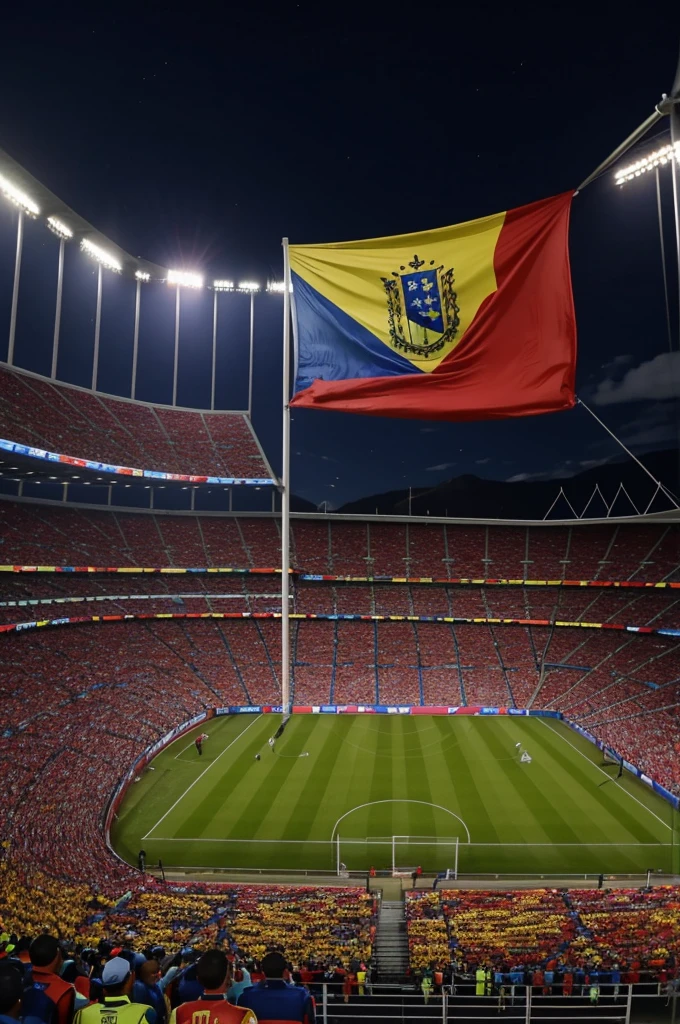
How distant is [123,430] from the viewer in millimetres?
37562

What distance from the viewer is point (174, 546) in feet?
134

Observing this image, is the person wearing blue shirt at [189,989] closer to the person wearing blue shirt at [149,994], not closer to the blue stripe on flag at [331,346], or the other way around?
the person wearing blue shirt at [149,994]

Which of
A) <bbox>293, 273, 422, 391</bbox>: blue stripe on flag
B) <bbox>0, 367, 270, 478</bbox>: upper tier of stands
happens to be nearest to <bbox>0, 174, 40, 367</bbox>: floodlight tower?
<bbox>0, 367, 270, 478</bbox>: upper tier of stands

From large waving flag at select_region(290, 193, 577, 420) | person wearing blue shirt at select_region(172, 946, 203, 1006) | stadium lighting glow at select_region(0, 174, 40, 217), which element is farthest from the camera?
stadium lighting glow at select_region(0, 174, 40, 217)

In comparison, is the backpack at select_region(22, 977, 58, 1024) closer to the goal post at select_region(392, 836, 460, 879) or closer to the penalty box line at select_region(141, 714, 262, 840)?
the goal post at select_region(392, 836, 460, 879)

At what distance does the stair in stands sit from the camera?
10.9m

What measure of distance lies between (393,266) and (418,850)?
56.1 feet

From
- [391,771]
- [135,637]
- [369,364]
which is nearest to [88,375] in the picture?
[135,637]

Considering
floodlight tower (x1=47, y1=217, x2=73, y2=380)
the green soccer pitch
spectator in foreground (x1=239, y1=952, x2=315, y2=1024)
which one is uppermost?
floodlight tower (x1=47, y1=217, x2=73, y2=380)

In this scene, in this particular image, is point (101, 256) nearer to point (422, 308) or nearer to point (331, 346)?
point (331, 346)

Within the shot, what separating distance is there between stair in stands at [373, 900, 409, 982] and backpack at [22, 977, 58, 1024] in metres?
9.15

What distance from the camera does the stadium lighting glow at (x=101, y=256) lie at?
35744mm

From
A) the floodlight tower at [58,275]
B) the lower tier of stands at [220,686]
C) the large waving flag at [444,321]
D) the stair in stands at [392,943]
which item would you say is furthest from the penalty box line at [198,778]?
the floodlight tower at [58,275]

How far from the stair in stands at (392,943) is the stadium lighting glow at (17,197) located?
113ft
